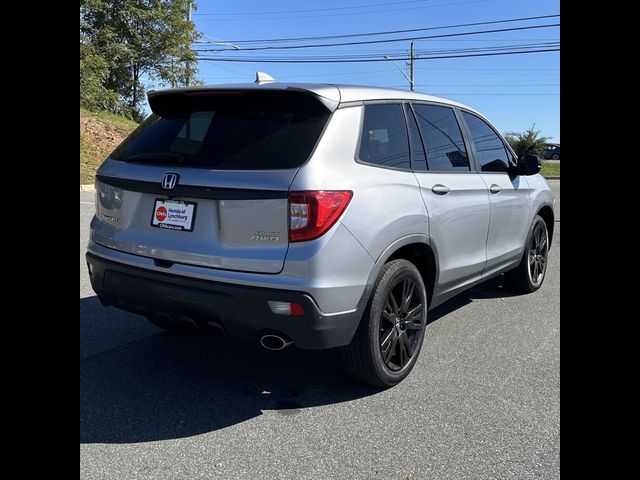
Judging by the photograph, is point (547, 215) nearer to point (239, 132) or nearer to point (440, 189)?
point (440, 189)

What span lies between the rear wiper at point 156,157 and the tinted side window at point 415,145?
4.76 ft

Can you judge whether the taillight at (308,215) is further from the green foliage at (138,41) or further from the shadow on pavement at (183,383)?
the green foliage at (138,41)

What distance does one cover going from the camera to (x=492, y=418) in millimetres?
3074

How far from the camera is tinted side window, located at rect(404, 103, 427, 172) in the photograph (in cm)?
361

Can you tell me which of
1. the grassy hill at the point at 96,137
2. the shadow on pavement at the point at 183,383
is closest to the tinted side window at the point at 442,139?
the shadow on pavement at the point at 183,383

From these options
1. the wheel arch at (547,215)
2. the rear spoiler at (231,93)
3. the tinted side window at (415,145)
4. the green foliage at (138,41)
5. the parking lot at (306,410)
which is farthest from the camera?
the green foliage at (138,41)

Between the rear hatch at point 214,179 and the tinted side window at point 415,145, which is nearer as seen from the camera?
the rear hatch at point 214,179

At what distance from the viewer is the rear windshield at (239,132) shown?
289 cm

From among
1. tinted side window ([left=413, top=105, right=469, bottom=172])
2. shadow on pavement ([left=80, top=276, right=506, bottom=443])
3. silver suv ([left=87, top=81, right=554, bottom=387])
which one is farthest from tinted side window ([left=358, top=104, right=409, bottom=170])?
shadow on pavement ([left=80, top=276, right=506, bottom=443])

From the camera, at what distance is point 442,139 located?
404 centimetres
